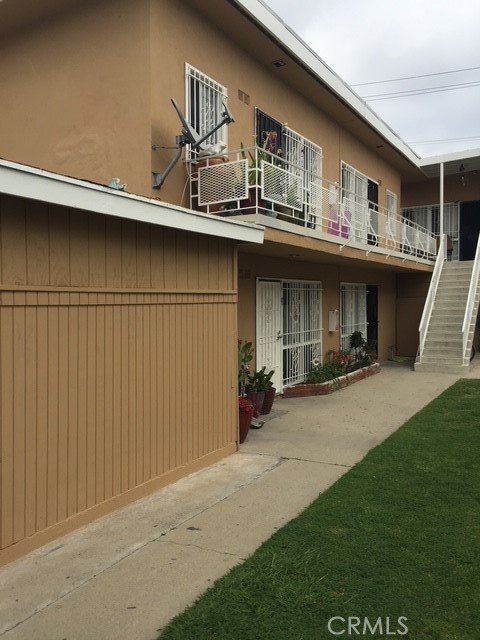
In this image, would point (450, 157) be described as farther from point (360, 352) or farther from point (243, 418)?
point (243, 418)

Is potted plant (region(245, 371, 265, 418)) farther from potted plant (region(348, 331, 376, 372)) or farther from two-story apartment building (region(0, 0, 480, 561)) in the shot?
potted plant (region(348, 331, 376, 372))

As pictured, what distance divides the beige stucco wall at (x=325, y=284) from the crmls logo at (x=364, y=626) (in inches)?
243

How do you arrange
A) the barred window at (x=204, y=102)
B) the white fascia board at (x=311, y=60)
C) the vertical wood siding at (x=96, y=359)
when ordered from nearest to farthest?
the vertical wood siding at (x=96, y=359), the barred window at (x=204, y=102), the white fascia board at (x=311, y=60)

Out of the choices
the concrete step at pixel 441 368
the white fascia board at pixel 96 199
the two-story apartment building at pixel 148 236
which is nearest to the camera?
the white fascia board at pixel 96 199

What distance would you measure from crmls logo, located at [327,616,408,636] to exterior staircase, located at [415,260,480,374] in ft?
35.0

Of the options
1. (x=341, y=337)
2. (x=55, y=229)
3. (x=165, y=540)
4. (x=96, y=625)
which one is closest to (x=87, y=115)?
(x=55, y=229)

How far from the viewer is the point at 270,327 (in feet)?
33.0

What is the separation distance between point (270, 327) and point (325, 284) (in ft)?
9.59

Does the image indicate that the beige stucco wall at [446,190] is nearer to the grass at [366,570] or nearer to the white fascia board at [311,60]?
the white fascia board at [311,60]

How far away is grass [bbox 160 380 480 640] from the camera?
3062mm

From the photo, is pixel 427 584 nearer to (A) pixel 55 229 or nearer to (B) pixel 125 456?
(B) pixel 125 456

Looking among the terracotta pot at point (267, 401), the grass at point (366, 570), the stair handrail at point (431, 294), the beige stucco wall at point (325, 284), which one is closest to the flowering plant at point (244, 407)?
the terracotta pot at point (267, 401)

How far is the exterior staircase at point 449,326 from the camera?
13.2m

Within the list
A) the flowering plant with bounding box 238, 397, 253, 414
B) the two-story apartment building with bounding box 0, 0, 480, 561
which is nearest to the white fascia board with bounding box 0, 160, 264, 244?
the two-story apartment building with bounding box 0, 0, 480, 561
